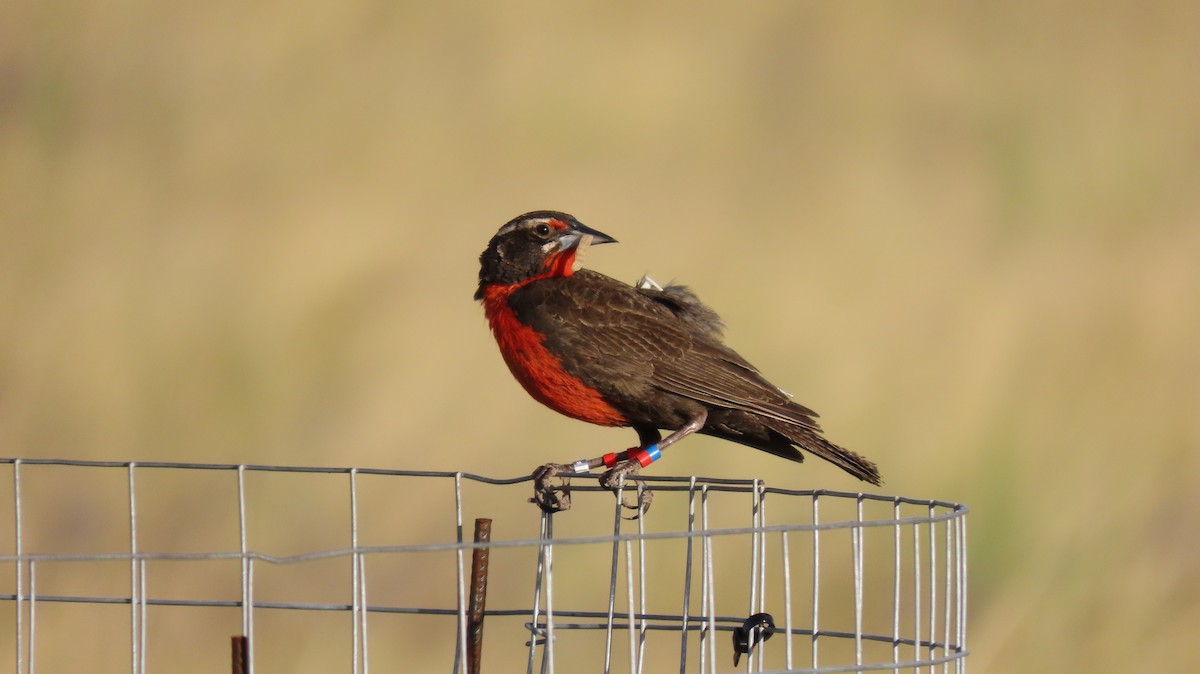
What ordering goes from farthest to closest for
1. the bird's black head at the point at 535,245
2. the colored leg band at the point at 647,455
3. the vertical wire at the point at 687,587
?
1. the bird's black head at the point at 535,245
2. the colored leg band at the point at 647,455
3. the vertical wire at the point at 687,587

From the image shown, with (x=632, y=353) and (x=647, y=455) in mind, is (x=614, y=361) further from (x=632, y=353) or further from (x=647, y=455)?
(x=647, y=455)

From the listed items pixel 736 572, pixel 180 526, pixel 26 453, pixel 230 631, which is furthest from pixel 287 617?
pixel 736 572

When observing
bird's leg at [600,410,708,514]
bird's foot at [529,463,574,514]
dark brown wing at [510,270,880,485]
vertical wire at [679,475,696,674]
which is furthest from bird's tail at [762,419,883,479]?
vertical wire at [679,475,696,674]

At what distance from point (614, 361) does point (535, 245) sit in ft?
1.47

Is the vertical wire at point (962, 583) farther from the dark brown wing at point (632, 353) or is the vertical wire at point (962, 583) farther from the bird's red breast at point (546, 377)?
the bird's red breast at point (546, 377)

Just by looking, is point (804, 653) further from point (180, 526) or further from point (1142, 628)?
point (180, 526)

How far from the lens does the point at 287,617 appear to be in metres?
4.69

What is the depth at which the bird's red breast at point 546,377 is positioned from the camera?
3.72m

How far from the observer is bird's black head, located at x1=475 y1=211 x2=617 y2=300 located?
3949 mm

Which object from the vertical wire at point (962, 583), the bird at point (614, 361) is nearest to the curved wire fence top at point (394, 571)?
the bird at point (614, 361)

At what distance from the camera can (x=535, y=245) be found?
396cm

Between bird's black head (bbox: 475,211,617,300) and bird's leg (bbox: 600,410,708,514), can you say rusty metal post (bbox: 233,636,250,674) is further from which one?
bird's black head (bbox: 475,211,617,300)

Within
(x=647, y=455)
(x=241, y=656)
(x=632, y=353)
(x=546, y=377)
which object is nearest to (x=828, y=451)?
(x=647, y=455)

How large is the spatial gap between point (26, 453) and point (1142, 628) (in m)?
3.88
